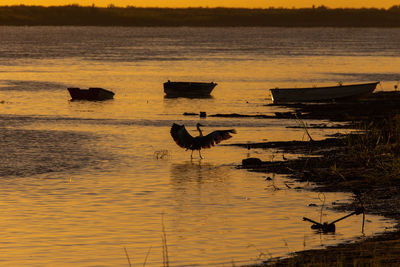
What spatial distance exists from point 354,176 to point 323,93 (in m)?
28.2

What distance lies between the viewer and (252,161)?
28297 mm

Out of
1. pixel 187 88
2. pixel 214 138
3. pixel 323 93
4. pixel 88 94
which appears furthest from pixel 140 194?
pixel 187 88

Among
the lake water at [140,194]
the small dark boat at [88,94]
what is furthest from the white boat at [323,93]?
the small dark boat at [88,94]

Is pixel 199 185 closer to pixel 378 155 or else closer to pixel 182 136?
pixel 182 136

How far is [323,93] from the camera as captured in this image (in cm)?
5231

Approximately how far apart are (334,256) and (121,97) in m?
47.9

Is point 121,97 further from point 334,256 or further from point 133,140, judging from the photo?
point 334,256

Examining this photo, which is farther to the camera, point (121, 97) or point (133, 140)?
point (121, 97)

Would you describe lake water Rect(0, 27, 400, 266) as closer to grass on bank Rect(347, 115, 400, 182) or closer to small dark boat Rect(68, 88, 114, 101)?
grass on bank Rect(347, 115, 400, 182)

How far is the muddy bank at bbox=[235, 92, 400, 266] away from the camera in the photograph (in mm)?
15531

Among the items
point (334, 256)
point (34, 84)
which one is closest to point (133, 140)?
point (334, 256)

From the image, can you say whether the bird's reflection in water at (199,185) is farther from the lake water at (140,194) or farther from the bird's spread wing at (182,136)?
the bird's spread wing at (182,136)

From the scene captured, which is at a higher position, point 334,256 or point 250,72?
point 250,72

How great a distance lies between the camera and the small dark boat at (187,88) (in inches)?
2445
